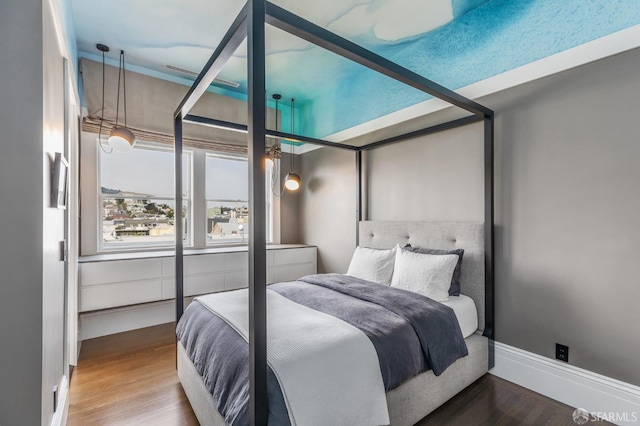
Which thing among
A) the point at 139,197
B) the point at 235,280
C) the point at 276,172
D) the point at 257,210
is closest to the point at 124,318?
the point at 235,280

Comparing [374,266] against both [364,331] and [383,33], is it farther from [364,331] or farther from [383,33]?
[383,33]

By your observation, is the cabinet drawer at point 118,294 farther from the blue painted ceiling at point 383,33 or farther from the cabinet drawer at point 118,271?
the blue painted ceiling at point 383,33

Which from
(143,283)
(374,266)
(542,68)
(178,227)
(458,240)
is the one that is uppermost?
(542,68)

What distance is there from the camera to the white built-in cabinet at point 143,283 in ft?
9.81

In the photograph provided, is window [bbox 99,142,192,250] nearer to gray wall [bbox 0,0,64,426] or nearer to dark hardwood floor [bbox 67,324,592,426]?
dark hardwood floor [bbox 67,324,592,426]

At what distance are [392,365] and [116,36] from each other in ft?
12.7

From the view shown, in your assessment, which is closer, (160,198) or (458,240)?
(458,240)

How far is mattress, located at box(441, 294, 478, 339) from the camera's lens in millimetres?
2305

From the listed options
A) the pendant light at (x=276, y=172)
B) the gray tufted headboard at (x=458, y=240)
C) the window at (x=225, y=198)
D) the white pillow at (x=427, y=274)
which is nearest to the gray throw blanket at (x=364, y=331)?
the white pillow at (x=427, y=274)

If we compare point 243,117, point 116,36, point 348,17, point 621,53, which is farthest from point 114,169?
point 621,53

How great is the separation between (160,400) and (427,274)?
2.24 metres

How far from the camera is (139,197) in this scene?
3.74 m

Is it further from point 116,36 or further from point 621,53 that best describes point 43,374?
point 621,53

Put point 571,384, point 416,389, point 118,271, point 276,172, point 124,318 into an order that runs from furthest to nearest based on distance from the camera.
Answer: point 276,172 < point 124,318 < point 118,271 < point 571,384 < point 416,389
